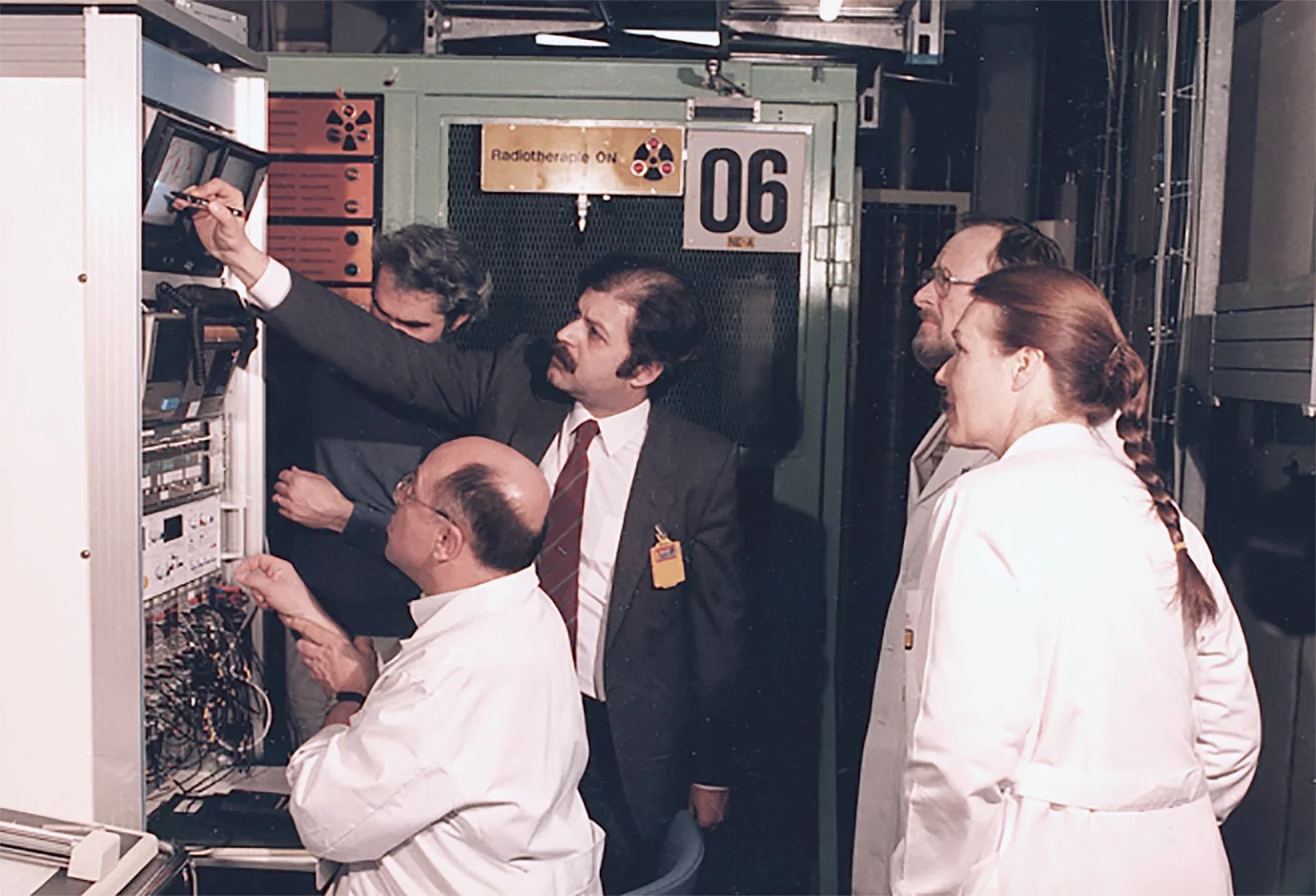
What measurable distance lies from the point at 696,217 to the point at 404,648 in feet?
4.19

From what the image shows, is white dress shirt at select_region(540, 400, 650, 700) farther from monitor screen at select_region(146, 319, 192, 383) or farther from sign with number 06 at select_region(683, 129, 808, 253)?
monitor screen at select_region(146, 319, 192, 383)

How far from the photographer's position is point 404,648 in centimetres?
170

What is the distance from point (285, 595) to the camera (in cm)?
195

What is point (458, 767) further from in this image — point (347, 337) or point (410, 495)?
point (347, 337)

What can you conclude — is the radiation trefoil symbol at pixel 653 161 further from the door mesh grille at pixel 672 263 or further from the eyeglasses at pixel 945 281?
the eyeglasses at pixel 945 281

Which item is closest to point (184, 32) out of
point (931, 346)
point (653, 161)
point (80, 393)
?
point (80, 393)

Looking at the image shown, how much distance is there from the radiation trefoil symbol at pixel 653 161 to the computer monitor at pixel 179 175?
0.77 metres

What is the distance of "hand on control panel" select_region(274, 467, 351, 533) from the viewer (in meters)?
2.64

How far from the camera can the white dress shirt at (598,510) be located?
257cm

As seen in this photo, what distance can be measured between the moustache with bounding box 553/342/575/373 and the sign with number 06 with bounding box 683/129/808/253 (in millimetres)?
346

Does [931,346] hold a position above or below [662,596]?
above

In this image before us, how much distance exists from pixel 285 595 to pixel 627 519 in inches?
31.5

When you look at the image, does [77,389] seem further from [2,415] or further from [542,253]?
[542,253]

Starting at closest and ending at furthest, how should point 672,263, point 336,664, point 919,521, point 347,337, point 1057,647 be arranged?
point 1057,647, point 336,664, point 919,521, point 347,337, point 672,263
